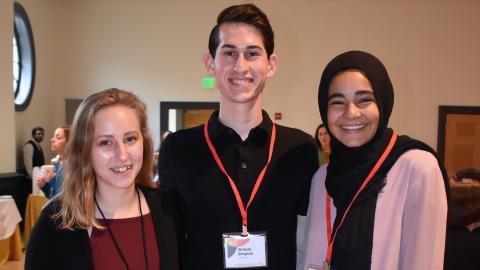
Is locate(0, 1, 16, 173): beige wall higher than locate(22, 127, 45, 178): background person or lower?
higher

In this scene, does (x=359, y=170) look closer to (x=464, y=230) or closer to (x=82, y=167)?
(x=82, y=167)

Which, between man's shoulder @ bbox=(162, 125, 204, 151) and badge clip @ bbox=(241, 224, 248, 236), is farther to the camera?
man's shoulder @ bbox=(162, 125, 204, 151)

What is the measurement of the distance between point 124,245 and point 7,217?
4.15m

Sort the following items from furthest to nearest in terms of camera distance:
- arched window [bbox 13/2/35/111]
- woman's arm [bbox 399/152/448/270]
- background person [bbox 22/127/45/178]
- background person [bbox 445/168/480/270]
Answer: arched window [bbox 13/2/35/111]
background person [bbox 22/127/45/178]
background person [bbox 445/168/480/270]
woman's arm [bbox 399/152/448/270]

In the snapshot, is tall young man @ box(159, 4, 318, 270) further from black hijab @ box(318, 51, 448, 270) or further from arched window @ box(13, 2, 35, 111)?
arched window @ box(13, 2, 35, 111)

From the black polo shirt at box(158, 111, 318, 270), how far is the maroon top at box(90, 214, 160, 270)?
0.48 ft

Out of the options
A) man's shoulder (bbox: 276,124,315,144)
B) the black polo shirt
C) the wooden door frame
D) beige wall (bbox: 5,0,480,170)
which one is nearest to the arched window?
beige wall (bbox: 5,0,480,170)

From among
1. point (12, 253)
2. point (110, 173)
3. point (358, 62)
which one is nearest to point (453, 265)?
point (358, 62)

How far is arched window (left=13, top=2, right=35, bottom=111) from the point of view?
26.0 feet

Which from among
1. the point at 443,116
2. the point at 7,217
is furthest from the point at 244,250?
the point at 443,116

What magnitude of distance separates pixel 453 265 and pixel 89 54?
333 inches

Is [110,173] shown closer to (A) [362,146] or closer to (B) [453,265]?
(A) [362,146]

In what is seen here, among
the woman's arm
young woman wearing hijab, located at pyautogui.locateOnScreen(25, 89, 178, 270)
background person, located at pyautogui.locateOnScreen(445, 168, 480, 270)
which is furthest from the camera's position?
background person, located at pyautogui.locateOnScreen(445, 168, 480, 270)

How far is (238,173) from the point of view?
5.46 feet
